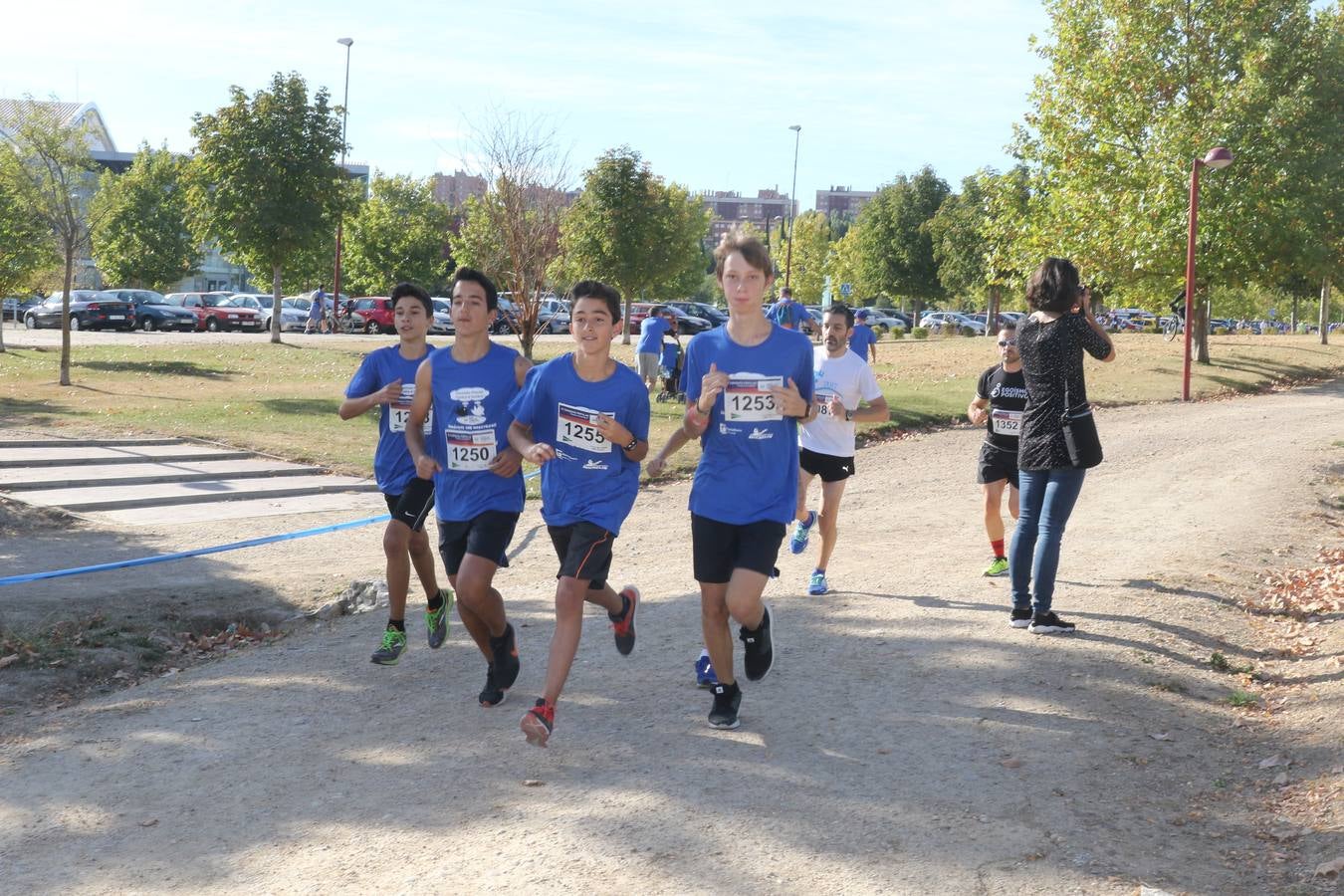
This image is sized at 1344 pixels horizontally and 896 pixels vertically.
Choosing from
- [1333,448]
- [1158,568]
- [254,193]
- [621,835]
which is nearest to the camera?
[621,835]

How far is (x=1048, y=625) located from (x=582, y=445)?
3.09m

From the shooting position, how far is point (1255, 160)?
27438 mm

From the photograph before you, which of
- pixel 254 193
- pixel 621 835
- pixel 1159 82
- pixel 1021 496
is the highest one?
pixel 1159 82

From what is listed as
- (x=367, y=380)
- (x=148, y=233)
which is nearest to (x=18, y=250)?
(x=367, y=380)

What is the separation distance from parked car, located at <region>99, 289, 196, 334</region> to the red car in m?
5.53

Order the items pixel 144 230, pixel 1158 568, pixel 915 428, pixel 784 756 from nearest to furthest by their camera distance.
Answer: pixel 784 756 → pixel 1158 568 → pixel 915 428 → pixel 144 230

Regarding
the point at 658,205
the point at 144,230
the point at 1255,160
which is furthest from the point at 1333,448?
the point at 144,230

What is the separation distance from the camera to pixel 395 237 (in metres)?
60.8

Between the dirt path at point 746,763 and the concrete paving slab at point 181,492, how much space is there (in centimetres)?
361

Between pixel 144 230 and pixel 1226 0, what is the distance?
49.7 meters

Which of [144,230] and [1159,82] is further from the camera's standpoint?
[144,230]

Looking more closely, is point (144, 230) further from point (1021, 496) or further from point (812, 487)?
point (1021, 496)

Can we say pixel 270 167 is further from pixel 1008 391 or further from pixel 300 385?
pixel 1008 391

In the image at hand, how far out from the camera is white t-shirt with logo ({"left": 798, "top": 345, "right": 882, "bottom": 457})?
8047mm
